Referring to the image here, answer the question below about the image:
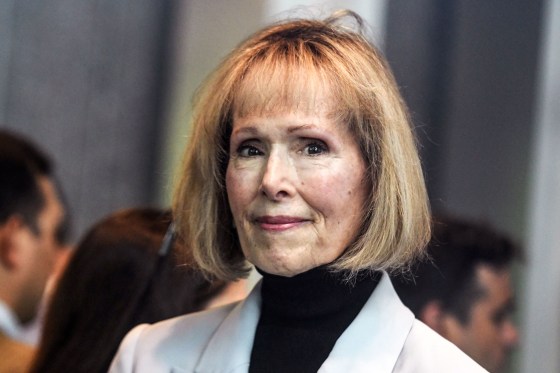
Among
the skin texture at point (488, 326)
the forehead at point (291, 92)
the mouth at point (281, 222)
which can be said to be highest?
the forehead at point (291, 92)

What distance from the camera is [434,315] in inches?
126

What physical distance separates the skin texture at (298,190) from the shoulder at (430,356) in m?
0.21

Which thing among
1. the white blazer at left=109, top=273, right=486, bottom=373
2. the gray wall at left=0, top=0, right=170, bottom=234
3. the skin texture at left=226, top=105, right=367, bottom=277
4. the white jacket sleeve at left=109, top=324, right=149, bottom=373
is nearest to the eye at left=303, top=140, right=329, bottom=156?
the skin texture at left=226, top=105, right=367, bottom=277

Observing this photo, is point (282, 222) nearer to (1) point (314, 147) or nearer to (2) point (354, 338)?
(1) point (314, 147)

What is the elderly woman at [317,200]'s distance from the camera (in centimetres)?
189

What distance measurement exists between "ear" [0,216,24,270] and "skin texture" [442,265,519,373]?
4.41 ft

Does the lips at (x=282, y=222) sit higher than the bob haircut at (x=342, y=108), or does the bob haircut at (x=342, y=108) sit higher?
the bob haircut at (x=342, y=108)

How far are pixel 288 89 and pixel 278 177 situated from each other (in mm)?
159

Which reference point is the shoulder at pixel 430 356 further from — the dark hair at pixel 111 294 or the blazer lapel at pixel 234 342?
the dark hair at pixel 111 294

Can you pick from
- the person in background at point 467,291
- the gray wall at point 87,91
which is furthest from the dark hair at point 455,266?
the gray wall at point 87,91

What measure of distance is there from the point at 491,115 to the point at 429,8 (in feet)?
1.52

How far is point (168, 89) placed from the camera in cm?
463

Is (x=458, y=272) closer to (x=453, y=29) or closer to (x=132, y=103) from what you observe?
(x=453, y=29)

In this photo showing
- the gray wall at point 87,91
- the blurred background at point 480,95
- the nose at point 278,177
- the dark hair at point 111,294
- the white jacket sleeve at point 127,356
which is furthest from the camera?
the gray wall at point 87,91
